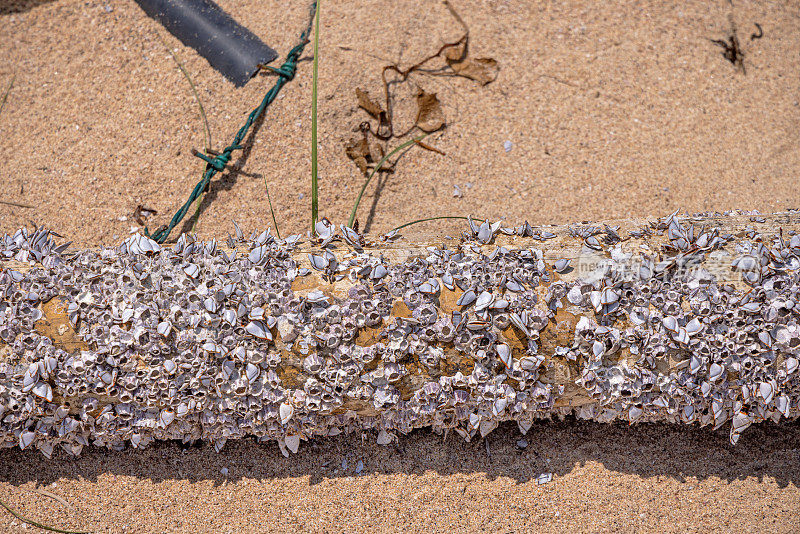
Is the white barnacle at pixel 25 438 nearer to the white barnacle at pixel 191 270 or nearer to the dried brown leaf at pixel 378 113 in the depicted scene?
the white barnacle at pixel 191 270

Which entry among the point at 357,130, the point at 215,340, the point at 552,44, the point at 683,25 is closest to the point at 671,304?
the point at 215,340

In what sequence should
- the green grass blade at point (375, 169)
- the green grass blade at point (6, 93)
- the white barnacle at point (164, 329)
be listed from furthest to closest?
the green grass blade at point (6, 93), the green grass blade at point (375, 169), the white barnacle at point (164, 329)

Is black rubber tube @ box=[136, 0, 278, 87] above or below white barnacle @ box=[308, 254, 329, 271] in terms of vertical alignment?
above

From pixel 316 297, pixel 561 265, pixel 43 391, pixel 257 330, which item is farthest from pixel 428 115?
pixel 43 391

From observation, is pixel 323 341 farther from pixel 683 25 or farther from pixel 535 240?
pixel 683 25

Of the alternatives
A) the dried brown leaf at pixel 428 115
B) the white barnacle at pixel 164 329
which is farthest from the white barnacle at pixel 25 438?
the dried brown leaf at pixel 428 115

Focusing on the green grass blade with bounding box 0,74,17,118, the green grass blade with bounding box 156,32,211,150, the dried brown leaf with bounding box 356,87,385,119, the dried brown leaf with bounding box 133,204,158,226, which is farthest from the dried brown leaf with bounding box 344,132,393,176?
the green grass blade with bounding box 0,74,17,118

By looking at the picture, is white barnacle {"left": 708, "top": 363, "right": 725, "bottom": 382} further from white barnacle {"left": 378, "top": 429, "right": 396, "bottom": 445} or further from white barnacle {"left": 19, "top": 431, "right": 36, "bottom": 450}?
white barnacle {"left": 19, "top": 431, "right": 36, "bottom": 450}
